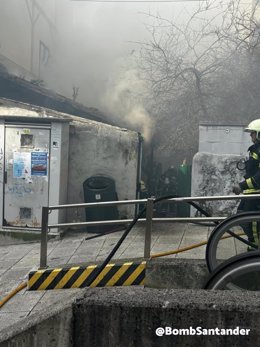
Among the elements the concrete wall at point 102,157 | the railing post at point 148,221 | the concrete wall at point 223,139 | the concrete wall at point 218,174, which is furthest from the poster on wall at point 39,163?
the railing post at point 148,221

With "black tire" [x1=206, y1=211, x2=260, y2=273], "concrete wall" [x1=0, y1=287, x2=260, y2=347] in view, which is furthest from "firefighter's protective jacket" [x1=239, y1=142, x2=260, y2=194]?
"concrete wall" [x1=0, y1=287, x2=260, y2=347]

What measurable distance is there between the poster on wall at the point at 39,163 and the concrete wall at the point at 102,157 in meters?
0.77

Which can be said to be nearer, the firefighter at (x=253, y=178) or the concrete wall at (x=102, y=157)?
the firefighter at (x=253, y=178)

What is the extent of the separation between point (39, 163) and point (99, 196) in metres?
1.31

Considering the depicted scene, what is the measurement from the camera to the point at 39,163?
7977 millimetres

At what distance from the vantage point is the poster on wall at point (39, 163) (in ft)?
26.1

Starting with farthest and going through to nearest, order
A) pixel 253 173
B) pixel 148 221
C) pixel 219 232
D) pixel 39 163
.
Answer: pixel 39 163 → pixel 253 173 → pixel 148 221 → pixel 219 232

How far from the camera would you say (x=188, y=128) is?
12141 millimetres

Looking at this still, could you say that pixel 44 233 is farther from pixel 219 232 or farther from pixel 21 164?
pixel 21 164

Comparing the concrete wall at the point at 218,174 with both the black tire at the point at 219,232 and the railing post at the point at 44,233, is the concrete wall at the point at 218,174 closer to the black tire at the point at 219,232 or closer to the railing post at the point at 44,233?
the railing post at the point at 44,233

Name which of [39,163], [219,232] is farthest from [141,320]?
[39,163]

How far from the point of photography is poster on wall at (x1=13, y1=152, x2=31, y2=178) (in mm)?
8008

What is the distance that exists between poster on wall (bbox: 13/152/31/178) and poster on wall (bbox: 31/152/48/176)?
0.08m

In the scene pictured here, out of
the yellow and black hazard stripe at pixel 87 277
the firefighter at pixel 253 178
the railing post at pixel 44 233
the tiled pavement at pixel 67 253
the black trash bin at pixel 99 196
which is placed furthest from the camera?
the black trash bin at pixel 99 196
